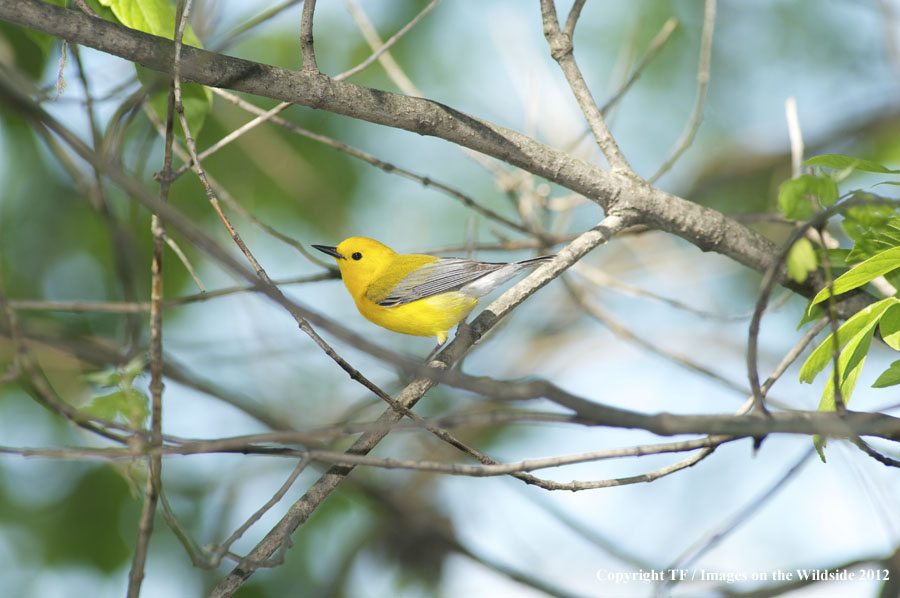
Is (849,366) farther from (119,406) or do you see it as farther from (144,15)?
(144,15)

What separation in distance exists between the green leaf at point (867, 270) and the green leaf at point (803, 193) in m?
0.26

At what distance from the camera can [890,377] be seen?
2176 mm

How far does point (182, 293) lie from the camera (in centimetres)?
618

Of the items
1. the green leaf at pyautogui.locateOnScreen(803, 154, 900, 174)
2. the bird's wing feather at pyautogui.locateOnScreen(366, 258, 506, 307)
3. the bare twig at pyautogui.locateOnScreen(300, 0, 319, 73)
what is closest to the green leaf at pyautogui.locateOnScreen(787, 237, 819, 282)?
the green leaf at pyautogui.locateOnScreen(803, 154, 900, 174)

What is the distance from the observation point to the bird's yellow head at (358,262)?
3.95 metres

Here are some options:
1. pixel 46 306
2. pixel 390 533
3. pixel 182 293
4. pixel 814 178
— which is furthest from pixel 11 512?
pixel 814 178

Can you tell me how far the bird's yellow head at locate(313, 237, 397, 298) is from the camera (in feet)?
12.9

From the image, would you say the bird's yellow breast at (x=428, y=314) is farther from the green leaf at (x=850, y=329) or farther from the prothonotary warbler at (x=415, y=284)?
the green leaf at (x=850, y=329)

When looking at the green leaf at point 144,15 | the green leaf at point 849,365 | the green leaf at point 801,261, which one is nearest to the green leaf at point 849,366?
the green leaf at point 849,365

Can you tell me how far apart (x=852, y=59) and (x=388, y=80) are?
4.72 metres

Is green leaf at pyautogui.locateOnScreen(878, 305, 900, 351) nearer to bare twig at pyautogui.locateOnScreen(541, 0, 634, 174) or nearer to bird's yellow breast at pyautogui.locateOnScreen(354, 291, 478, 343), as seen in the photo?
bare twig at pyautogui.locateOnScreen(541, 0, 634, 174)

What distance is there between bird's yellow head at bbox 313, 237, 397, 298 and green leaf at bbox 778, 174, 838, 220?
2.39 metres

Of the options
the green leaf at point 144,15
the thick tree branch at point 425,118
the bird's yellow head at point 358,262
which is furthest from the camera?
the bird's yellow head at point 358,262

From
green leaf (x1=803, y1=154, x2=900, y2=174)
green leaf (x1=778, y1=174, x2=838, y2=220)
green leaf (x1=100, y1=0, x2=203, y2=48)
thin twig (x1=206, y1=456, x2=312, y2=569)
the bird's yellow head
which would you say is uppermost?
the bird's yellow head
